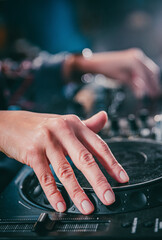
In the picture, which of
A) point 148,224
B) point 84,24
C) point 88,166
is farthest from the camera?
point 84,24

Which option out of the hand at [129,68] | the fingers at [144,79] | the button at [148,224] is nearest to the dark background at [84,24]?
the hand at [129,68]

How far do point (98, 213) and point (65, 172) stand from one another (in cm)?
11

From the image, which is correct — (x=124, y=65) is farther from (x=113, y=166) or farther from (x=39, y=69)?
(x=113, y=166)

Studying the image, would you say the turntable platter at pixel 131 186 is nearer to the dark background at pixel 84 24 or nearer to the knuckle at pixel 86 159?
the knuckle at pixel 86 159

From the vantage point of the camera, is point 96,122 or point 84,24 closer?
point 96,122

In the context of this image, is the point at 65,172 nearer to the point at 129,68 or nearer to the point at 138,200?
the point at 138,200

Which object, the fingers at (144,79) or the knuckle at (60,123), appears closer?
the knuckle at (60,123)

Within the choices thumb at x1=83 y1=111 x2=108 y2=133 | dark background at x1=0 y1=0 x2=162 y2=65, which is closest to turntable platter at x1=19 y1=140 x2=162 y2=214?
thumb at x1=83 y1=111 x2=108 y2=133

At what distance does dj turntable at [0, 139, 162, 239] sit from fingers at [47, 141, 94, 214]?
19mm

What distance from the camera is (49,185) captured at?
1.78ft

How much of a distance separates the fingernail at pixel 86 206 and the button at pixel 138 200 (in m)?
0.08

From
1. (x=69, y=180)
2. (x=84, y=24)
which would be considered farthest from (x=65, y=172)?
(x=84, y=24)

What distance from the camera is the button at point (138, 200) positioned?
0.50 metres

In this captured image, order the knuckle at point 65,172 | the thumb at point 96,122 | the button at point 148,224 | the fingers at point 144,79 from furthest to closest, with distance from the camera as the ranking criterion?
the fingers at point 144,79, the thumb at point 96,122, the knuckle at point 65,172, the button at point 148,224
